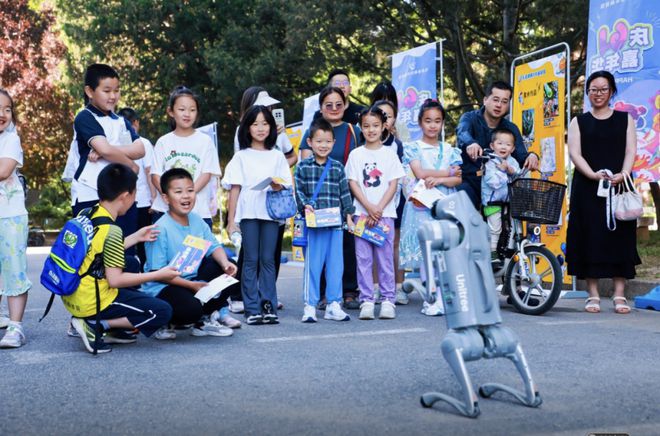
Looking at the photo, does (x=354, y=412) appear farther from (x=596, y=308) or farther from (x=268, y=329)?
(x=596, y=308)

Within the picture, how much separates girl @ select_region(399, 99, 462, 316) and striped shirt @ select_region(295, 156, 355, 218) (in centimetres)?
69

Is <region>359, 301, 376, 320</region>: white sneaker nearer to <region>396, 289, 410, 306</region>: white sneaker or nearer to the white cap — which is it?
<region>396, 289, 410, 306</region>: white sneaker

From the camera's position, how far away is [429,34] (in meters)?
17.4

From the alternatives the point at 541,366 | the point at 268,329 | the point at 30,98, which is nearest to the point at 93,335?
the point at 268,329

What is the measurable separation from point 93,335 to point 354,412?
2215mm

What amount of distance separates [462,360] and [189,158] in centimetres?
363

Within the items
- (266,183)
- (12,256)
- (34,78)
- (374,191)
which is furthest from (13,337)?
(34,78)

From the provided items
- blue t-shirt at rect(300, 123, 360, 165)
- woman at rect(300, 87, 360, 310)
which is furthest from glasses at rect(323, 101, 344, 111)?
blue t-shirt at rect(300, 123, 360, 165)

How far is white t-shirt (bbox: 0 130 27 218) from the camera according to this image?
573 centimetres

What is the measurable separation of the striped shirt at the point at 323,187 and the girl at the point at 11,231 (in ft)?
6.98

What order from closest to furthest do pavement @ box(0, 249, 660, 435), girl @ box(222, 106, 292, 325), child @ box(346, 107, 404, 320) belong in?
1. pavement @ box(0, 249, 660, 435)
2. girl @ box(222, 106, 292, 325)
3. child @ box(346, 107, 404, 320)

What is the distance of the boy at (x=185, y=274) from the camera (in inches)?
221

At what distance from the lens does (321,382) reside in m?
4.37

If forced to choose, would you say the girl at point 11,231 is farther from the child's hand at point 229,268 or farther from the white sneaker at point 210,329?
the child's hand at point 229,268
